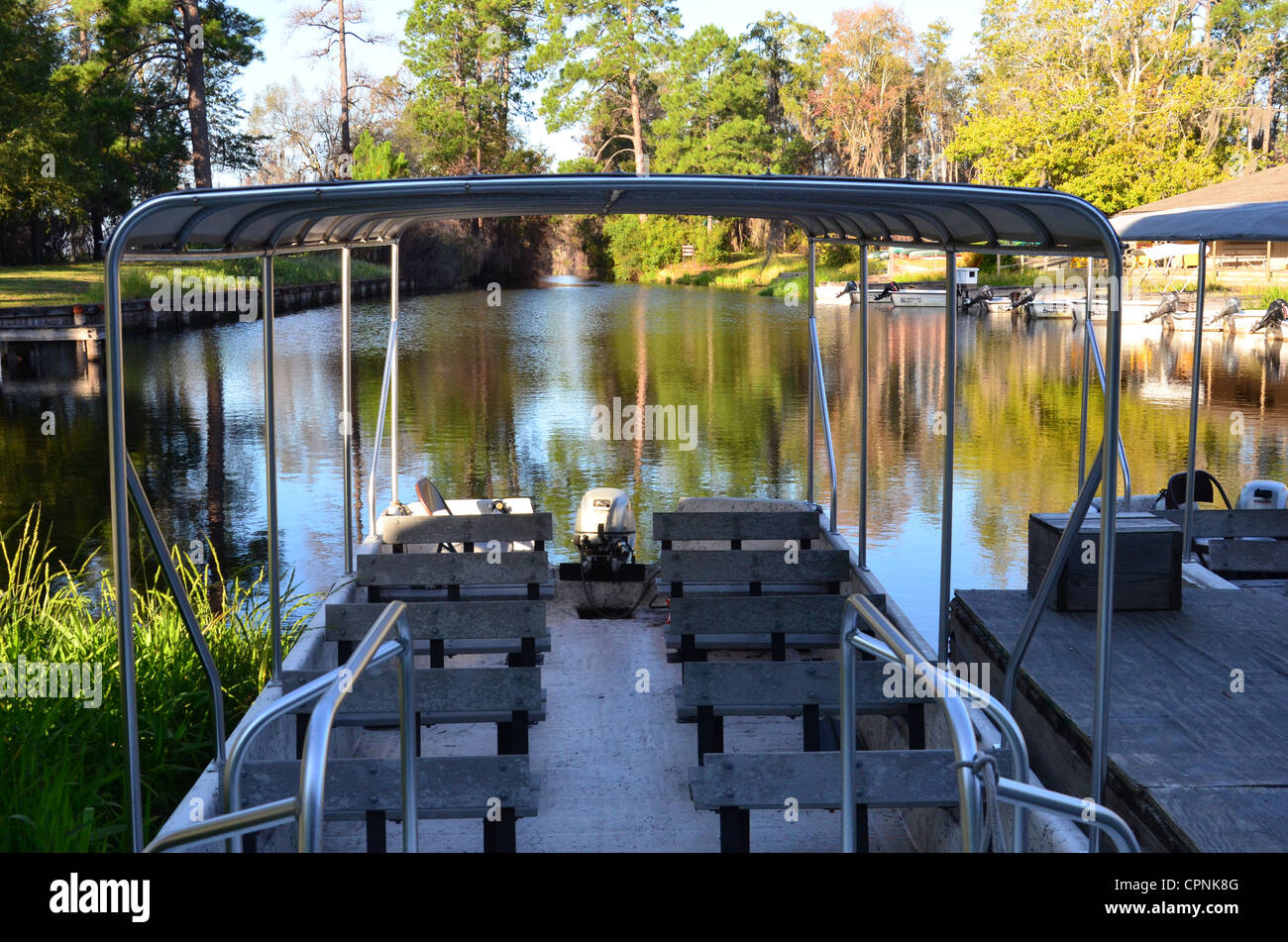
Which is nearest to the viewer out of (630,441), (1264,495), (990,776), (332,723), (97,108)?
(990,776)

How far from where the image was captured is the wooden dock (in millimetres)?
4402

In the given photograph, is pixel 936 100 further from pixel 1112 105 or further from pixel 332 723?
pixel 332 723

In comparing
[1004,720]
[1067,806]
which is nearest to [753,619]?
[1004,720]

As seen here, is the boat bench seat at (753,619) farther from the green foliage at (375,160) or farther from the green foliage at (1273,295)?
the green foliage at (375,160)

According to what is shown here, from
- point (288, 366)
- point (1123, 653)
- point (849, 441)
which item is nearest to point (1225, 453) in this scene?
point (849, 441)

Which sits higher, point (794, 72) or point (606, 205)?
point (794, 72)

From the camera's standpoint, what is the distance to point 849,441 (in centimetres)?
1905

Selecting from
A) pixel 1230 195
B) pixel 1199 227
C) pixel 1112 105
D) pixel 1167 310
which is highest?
pixel 1112 105

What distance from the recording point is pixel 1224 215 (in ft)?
25.4

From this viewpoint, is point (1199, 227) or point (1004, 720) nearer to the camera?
point (1004, 720)

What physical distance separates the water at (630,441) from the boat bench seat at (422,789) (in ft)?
18.5

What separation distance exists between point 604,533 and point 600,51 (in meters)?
59.9

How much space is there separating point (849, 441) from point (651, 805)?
1371 cm
